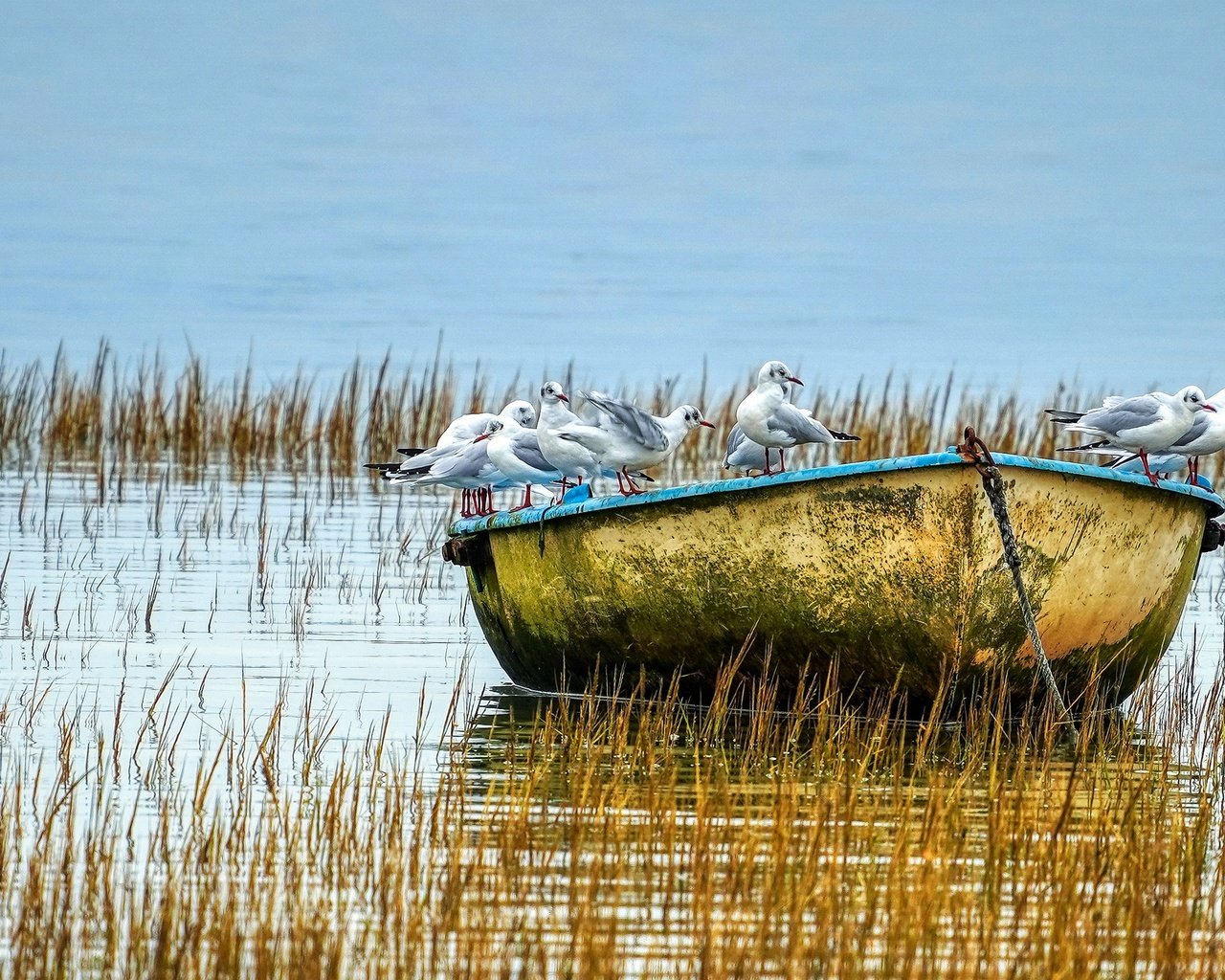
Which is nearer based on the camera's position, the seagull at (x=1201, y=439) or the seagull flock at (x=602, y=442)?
the seagull flock at (x=602, y=442)

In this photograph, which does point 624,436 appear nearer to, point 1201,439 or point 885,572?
point 885,572

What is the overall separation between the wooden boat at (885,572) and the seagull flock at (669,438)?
33 cm

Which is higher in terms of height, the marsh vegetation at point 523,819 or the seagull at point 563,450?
the seagull at point 563,450

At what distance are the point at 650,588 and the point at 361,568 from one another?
5.36 meters

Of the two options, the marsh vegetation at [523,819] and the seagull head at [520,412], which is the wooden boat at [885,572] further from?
the seagull head at [520,412]

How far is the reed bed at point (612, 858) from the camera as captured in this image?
493 cm

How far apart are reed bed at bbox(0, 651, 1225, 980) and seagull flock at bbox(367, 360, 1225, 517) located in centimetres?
170

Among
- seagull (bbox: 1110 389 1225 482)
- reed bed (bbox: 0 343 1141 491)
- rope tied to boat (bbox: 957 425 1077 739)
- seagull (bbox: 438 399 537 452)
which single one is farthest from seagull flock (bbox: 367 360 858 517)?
reed bed (bbox: 0 343 1141 491)

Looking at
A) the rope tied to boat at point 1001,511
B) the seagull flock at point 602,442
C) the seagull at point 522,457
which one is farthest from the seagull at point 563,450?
the rope tied to boat at point 1001,511

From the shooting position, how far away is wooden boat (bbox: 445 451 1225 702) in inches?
324

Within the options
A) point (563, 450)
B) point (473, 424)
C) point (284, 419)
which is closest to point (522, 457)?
point (563, 450)

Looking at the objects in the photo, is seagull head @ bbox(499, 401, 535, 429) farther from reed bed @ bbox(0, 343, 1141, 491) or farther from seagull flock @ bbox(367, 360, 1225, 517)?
reed bed @ bbox(0, 343, 1141, 491)

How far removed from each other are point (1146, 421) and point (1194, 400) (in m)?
0.38

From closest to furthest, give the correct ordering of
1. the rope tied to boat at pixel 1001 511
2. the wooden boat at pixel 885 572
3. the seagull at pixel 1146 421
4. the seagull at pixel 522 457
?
the rope tied to boat at pixel 1001 511
the wooden boat at pixel 885 572
the seagull at pixel 1146 421
the seagull at pixel 522 457
